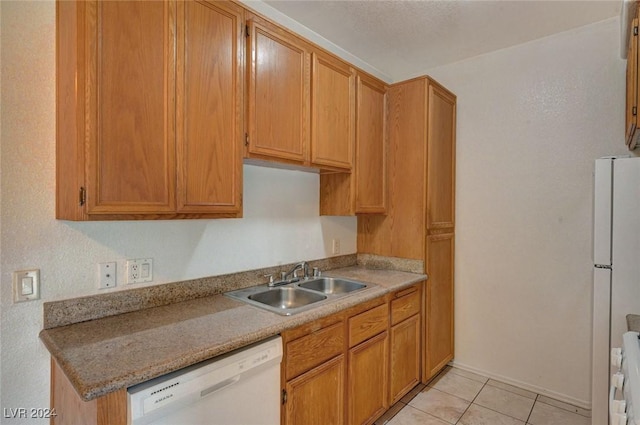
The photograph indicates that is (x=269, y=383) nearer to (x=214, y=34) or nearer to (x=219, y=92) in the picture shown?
(x=219, y=92)

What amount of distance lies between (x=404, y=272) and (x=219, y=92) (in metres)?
1.83

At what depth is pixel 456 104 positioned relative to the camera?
2863mm

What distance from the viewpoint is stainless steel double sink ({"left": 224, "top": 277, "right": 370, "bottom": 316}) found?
190 cm

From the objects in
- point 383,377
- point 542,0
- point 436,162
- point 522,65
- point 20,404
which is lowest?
point 383,377

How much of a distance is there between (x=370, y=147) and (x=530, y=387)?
7.26ft

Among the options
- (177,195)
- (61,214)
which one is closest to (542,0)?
(177,195)

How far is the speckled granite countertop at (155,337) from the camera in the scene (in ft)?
3.32

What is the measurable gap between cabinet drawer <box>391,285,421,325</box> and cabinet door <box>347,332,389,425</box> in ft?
0.53

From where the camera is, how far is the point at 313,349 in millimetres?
1627

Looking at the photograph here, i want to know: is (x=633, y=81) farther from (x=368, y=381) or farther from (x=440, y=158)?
(x=368, y=381)

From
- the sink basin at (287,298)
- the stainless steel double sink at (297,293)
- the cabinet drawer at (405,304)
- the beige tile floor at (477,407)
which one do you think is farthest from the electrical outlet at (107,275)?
the beige tile floor at (477,407)

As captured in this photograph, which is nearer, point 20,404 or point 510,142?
point 20,404

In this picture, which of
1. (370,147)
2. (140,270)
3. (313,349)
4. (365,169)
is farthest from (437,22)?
(140,270)

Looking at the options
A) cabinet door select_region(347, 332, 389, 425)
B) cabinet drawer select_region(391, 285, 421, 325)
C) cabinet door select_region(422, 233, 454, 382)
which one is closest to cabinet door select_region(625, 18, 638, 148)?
cabinet door select_region(422, 233, 454, 382)
